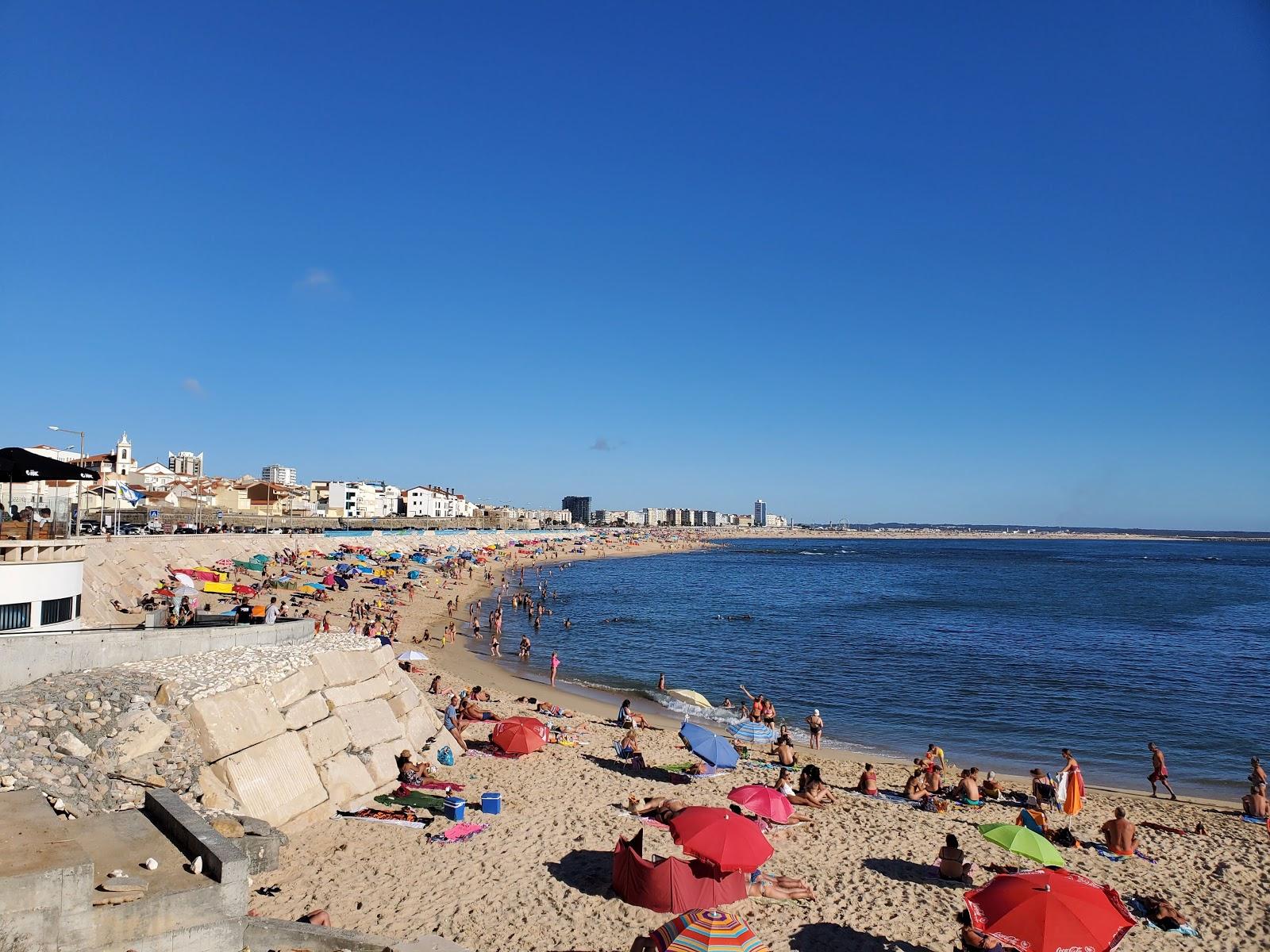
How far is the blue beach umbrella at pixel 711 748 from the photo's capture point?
14.5 m

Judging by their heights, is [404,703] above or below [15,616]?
below

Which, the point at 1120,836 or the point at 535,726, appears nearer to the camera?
the point at 1120,836

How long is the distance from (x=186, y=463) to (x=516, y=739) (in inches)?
4704

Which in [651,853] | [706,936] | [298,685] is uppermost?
[298,685]

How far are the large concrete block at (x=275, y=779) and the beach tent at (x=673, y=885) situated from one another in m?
4.88

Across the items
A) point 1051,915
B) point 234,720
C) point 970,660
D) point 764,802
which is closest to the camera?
point 1051,915

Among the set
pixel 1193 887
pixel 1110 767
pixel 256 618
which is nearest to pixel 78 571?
pixel 256 618

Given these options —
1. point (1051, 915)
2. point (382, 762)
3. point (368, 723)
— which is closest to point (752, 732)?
point (382, 762)

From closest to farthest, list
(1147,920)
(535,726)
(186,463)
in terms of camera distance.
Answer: (1147,920) < (535,726) < (186,463)

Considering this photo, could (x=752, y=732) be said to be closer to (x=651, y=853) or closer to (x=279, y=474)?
(x=651, y=853)

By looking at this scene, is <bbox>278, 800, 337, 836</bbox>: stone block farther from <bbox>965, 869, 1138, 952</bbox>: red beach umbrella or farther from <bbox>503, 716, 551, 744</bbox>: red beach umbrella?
<bbox>965, 869, 1138, 952</bbox>: red beach umbrella

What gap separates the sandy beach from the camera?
9.05 metres

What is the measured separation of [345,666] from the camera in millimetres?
13828

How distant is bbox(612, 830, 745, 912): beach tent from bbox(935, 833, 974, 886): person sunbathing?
10.3ft
